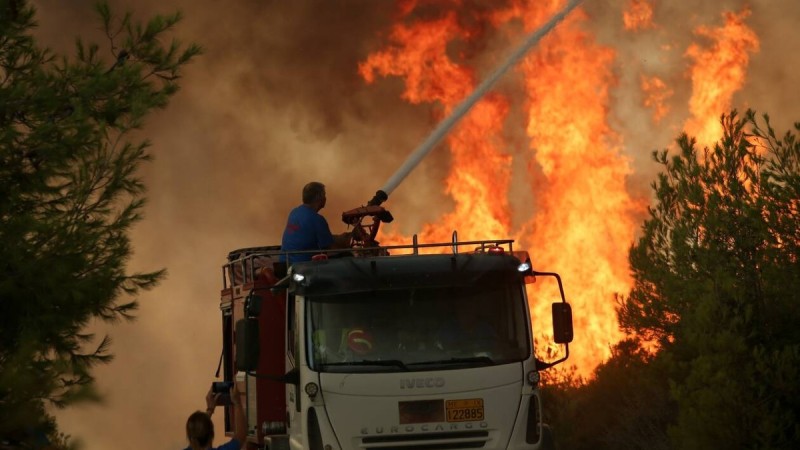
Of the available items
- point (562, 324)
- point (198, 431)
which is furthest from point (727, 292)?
point (198, 431)

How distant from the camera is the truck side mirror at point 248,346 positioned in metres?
12.6

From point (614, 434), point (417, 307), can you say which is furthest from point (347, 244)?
point (614, 434)

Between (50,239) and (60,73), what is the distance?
1.74 m

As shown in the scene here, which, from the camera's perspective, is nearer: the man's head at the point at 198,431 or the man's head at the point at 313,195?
the man's head at the point at 198,431

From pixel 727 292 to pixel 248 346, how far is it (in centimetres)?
863

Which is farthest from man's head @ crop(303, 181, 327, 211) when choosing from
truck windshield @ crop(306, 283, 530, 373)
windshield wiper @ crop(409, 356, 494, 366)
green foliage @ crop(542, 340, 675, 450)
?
green foliage @ crop(542, 340, 675, 450)

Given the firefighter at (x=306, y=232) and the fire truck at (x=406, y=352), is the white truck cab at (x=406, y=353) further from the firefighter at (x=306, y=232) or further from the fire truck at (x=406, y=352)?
the firefighter at (x=306, y=232)

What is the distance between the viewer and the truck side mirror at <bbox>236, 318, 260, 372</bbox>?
41.4ft

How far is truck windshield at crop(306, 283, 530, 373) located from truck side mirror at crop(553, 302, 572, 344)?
36 centimetres

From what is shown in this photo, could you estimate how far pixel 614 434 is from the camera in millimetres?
25359

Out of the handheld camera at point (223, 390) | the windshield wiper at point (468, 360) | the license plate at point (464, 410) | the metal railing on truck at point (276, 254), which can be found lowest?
the license plate at point (464, 410)

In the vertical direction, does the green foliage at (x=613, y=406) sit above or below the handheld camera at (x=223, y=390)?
above

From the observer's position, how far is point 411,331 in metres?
13.1

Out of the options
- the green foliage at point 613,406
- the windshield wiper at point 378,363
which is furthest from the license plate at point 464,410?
the green foliage at point 613,406
